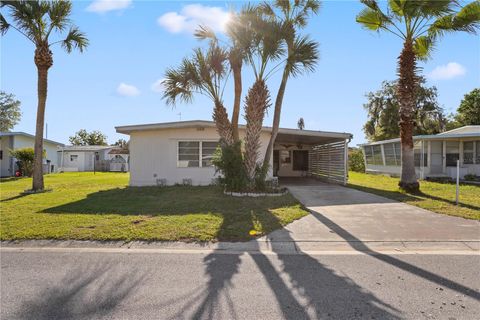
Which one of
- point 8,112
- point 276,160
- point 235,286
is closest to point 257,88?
point 235,286

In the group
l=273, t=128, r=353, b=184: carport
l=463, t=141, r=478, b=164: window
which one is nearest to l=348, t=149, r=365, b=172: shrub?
l=273, t=128, r=353, b=184: carport

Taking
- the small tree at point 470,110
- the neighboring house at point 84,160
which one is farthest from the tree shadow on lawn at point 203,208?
the small tree at point 470,110

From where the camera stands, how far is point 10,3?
11.5 m

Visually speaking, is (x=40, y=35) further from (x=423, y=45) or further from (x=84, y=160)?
(x=84, y=160)

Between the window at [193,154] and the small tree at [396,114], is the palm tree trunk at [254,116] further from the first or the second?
the small tree at [396,114]

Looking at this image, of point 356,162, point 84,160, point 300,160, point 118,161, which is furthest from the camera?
point 84,160

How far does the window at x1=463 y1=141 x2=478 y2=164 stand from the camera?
1761 cm

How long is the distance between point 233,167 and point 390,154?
51.6ft

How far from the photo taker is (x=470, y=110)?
3148 centimetres

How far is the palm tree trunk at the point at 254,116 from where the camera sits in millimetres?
10805

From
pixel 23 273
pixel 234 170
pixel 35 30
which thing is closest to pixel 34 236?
pixel 23 273

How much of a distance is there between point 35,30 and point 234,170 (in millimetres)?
9732

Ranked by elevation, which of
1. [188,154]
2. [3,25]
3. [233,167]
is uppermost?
[3,25]

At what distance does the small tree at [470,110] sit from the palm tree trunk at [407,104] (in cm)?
2542
